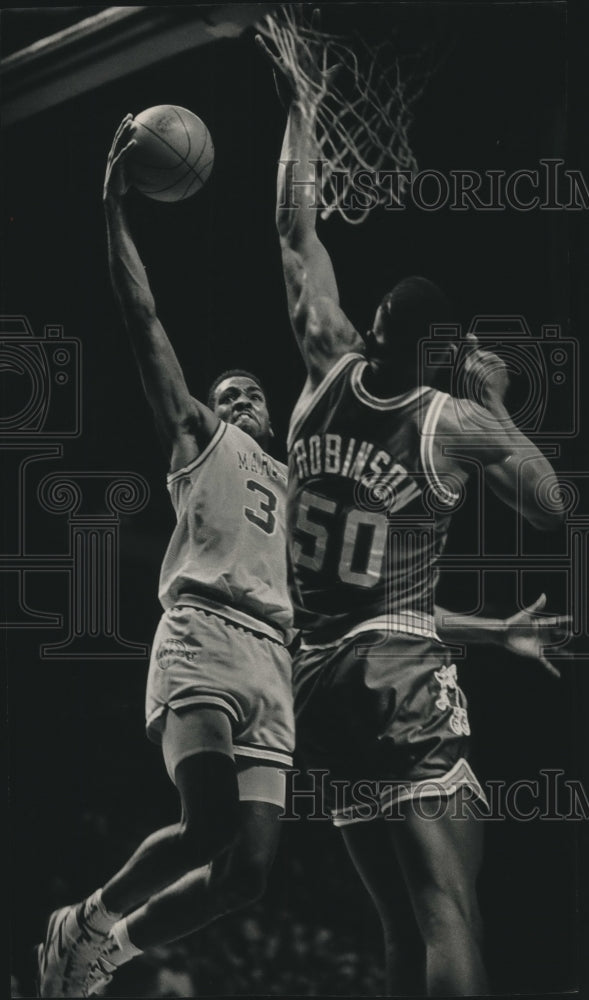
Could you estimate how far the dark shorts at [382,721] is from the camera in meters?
3.22

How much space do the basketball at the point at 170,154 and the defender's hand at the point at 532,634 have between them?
146 cm

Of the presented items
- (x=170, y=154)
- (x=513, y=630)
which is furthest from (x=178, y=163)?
(x=513, y=630)

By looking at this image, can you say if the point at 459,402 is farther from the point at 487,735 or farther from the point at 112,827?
the point at 112,827

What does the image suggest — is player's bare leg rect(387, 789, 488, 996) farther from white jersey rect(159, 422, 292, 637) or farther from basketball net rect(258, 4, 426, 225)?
basketball net rect(258, 4, 426, 225)

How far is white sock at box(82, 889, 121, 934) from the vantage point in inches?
128

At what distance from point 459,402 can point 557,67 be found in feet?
3.17

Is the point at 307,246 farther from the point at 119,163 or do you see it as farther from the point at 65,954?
the point at 65,954

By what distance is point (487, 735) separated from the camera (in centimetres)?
325

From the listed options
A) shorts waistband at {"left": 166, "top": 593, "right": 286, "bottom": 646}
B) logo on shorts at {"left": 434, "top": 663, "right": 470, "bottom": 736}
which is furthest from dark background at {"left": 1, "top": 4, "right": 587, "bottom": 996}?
shorts waistband at {"left": 166, "top": 593, "right": 286, "bottom": 646}

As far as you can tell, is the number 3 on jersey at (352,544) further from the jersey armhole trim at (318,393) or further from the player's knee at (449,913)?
the player's knee at (449,913)

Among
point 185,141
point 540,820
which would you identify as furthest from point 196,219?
point 540,820

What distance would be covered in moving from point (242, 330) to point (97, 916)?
1.63 meters

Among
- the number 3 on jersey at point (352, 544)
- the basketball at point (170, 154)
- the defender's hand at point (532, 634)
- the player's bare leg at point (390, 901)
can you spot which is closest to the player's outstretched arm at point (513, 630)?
the defender's hand at point (532, 634)

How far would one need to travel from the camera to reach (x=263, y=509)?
3.33 metres
